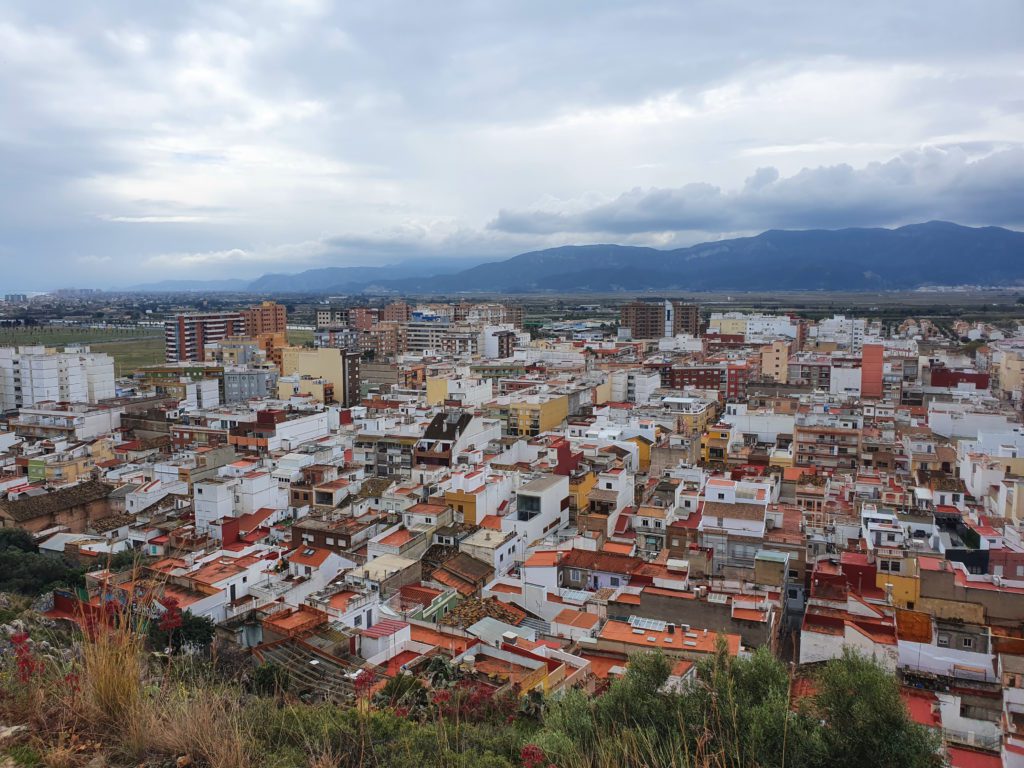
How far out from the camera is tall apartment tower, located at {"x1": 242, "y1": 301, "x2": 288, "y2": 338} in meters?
65.9

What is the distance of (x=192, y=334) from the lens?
5981 centimetres

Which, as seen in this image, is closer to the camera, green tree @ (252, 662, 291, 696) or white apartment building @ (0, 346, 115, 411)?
green tree @ (252, 662, 291, 696)

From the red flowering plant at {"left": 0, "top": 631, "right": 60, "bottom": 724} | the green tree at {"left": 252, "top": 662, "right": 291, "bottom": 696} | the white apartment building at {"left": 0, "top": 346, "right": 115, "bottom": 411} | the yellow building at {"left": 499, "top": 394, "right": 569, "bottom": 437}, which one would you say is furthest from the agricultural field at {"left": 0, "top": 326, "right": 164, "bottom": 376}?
the red flowering plant at {"left": 0, "top": 631, "right": 60, "bottom": 724}

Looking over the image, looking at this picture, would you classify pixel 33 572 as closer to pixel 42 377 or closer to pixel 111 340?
pixel 42 377

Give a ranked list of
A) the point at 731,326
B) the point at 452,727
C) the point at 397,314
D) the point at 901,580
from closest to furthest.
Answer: the point at 452,727, the point at 901,580, the point at 731,326, the point at 397,314

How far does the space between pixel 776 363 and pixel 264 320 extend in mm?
44384

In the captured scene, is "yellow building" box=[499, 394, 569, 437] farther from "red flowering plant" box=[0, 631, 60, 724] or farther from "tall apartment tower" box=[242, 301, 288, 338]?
"tall apartment tower" box=[242, 301, 288, 338]

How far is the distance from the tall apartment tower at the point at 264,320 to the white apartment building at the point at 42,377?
89.7 ft

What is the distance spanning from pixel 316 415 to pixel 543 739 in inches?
945

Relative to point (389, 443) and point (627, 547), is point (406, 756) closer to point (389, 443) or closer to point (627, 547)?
point (627, 547)

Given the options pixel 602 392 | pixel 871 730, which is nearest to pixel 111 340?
pixel 602 392

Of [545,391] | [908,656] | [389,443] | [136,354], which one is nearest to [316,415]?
[389,443]

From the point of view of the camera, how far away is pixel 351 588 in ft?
43.2

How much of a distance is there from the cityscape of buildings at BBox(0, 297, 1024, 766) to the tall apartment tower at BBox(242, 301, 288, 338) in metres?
29.1
